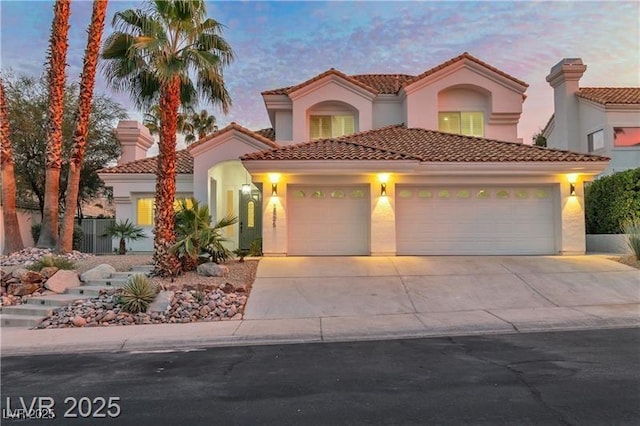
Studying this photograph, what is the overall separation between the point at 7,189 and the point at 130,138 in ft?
25.5

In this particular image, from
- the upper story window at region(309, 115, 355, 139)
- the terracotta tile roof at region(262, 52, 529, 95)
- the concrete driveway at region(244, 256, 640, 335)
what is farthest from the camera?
the upper story window at region(309, 115, 355, 139)

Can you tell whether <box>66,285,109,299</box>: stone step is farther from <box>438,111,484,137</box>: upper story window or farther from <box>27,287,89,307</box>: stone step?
<box>438,111,484,137</box>: upper story window

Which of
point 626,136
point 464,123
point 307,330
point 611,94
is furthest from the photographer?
point 611,94

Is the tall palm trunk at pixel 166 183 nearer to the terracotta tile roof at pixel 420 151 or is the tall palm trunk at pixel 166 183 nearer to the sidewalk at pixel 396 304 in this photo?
the sidewalk at pixel 396 304

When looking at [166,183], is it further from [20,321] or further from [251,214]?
[251,214]

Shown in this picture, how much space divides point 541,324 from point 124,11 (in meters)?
12.7

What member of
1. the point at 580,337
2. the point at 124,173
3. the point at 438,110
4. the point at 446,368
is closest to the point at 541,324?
the point at 580,337

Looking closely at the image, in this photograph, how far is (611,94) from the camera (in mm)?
26016

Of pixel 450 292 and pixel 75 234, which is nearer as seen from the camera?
pixel 450 292

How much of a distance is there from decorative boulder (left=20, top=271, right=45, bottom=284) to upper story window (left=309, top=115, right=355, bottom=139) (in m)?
12.9

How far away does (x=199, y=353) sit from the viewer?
7.48 m

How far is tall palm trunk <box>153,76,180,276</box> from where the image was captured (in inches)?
472

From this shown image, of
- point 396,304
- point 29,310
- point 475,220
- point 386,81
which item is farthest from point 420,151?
point 29,310

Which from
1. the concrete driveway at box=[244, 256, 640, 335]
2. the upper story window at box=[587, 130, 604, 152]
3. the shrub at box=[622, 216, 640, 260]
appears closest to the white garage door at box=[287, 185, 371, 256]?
the concrete driveway at box=[244, 256, 640, 335]
